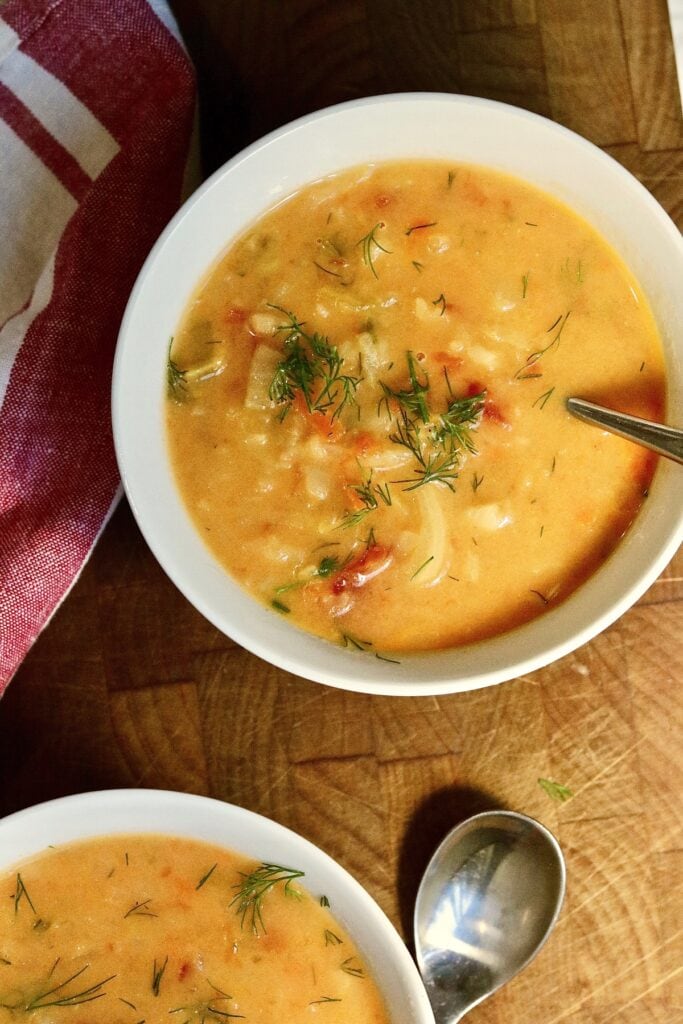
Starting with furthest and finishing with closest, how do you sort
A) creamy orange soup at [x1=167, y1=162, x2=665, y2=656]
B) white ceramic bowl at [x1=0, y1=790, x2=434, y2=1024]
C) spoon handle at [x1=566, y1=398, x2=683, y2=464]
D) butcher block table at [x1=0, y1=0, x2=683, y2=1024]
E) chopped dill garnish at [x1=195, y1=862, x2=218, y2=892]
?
butcher block table at [x1=0, y1=0, x2=683, y2=1024] → chopped dill garnish at [x1=195, y1=862, x2=218, y2=892] → white ceramic bowl at [x1=0, y1=790, x2=434, y2=1024] → creamy orange soup at [x1=167, y1=162, x2=665, y2=656] → spoon handle at [x1=566, y1=398, x2=683, y2=464]

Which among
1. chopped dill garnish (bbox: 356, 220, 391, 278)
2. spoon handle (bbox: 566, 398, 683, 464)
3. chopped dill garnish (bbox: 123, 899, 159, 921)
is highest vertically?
chopped dill garnish (bbox: 356, 220, 391, 278)

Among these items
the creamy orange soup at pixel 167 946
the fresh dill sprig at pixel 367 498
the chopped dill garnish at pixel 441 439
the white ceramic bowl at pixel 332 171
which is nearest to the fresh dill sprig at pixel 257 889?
the creamy orange soup at pixel 167 946

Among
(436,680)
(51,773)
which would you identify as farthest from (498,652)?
(51,773)

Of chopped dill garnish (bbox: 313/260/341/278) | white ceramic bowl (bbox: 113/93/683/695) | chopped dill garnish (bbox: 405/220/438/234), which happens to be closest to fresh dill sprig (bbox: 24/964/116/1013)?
white ceramic bowl (bbox: 113/93/683/695)

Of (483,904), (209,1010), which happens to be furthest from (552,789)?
(209,1010)

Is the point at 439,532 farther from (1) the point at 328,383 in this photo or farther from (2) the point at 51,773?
(2) the point at 51,773

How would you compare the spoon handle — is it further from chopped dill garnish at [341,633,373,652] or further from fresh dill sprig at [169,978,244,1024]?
fresh dill sprig at [169,978,244,1024]

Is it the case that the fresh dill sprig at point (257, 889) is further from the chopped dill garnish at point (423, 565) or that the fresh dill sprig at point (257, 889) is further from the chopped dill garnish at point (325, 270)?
the chopped dill garnish at point (325, 270)
